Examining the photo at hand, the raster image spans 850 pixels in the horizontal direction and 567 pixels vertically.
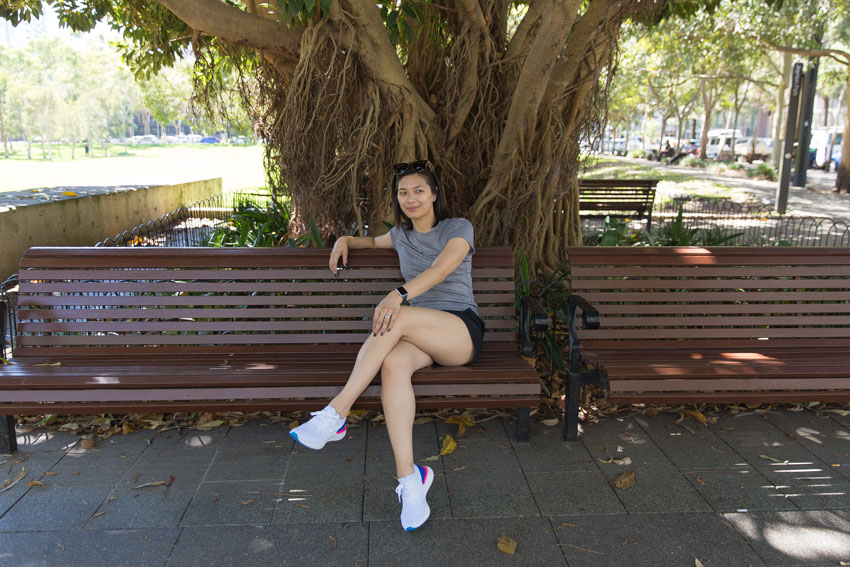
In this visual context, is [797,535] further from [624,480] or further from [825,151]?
[825,151]

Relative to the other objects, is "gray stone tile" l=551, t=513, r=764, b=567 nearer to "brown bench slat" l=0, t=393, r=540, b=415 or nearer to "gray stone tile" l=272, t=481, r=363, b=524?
"brown bench slat" l=0, t=393, r=540, b=415

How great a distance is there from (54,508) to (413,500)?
5.22ft

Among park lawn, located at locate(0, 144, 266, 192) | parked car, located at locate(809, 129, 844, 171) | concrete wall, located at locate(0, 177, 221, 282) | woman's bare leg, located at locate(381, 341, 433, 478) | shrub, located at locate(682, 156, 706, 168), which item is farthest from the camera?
shrub, located at locate(682, 156, 706, 168)

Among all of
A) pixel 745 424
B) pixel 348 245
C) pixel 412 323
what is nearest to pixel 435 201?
pixel 348 245

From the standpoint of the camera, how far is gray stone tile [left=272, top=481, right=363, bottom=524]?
113 inches

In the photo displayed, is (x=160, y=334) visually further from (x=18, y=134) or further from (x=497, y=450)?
(x=18, y=134)

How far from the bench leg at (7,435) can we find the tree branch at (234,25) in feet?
10.0

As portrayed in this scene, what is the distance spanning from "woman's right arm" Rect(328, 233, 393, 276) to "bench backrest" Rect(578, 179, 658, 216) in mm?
7217

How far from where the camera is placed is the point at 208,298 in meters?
3.64

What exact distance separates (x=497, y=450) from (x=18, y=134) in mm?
58681

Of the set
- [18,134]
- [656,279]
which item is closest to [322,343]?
[656,279]

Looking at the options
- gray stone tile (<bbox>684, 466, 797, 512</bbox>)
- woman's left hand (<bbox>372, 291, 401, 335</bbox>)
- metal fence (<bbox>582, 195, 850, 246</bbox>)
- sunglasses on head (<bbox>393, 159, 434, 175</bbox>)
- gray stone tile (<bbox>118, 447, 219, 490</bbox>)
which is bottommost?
gray stone tile (<bbox>684, 466, 797, 512</bbox>)

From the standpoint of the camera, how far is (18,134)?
5125 centimetres

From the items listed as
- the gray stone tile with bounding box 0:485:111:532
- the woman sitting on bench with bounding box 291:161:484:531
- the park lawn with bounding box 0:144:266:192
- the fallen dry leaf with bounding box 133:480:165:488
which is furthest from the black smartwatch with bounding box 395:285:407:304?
the park lawn with bounding box 0:144:266:192
